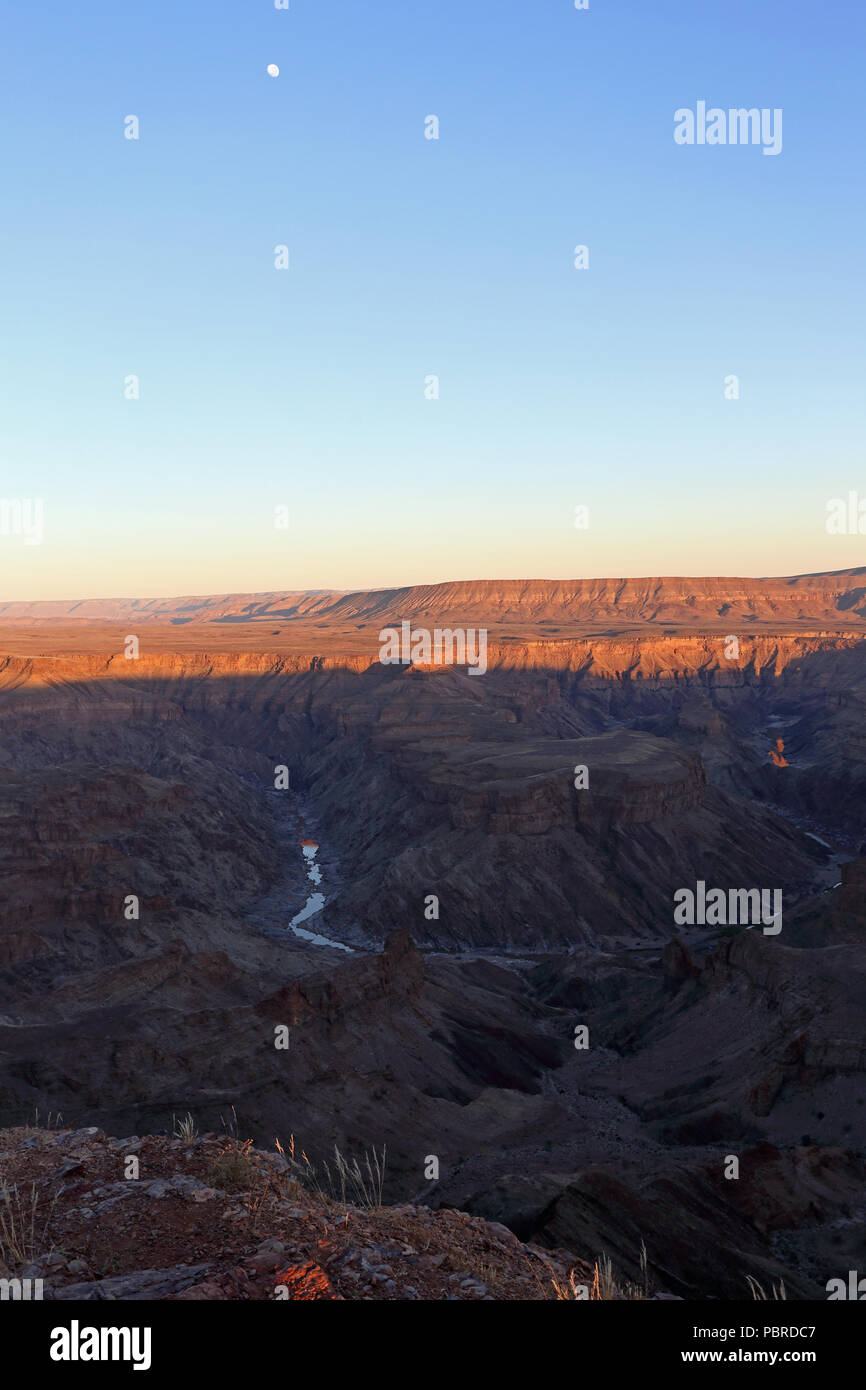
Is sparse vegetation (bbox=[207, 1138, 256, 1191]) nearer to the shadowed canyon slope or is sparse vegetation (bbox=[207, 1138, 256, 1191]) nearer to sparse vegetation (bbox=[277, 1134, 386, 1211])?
sparse vegetation (bbox=[277, 1134, 386, 1211])

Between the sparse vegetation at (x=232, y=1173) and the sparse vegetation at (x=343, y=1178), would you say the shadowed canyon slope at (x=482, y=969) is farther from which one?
the sparse vegetation at (x=232, y=1173)

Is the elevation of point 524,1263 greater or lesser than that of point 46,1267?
lesser

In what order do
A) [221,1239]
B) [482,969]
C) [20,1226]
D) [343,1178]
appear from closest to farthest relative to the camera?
[221,1239] → [20,1226] → [343,1178] → [482,969]

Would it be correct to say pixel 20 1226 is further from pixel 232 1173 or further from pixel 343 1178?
pixel 343 1178

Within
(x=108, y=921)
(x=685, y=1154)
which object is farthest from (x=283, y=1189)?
(x=108, y=921)

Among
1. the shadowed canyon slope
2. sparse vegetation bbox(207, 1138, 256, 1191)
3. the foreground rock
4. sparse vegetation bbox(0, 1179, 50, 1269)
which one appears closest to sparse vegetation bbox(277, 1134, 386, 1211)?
the foreground rock

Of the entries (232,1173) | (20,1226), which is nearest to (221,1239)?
(232,1173)

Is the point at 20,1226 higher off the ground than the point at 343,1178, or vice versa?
the point at 20,1226
